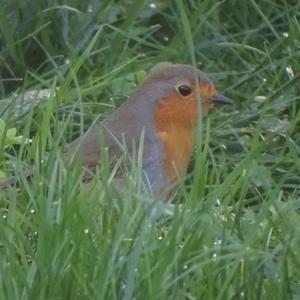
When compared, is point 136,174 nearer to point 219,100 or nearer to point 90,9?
point 219,100

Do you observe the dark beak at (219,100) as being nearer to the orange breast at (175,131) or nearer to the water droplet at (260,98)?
the orange breast at (175,131)

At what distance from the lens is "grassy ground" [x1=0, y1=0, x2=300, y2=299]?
4582 mm

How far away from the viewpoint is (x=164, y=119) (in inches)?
259

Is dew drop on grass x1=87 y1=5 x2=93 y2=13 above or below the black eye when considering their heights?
above

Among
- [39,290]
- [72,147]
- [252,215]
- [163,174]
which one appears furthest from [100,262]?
[163,174]

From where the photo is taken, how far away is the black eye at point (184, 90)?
21.6ft

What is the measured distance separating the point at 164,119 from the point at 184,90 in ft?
0.52

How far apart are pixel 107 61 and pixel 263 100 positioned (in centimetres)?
72

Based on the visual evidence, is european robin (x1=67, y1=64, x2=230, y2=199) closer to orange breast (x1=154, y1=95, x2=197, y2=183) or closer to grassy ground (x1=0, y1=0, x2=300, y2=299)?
orange breast (x1=154, y1=95, x2=197, y2=183)

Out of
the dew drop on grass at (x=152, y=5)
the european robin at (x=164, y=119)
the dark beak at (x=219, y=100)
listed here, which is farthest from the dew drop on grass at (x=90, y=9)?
the dark beak at (x=219, y=100)

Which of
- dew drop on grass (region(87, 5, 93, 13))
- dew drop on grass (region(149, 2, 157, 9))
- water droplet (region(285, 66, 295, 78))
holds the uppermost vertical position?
dew drop on grass (region(87, 5, 93, 13))

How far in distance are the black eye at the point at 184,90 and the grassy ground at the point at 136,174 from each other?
0.15 meters

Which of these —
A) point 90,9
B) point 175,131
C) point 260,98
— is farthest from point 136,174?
point 90,9

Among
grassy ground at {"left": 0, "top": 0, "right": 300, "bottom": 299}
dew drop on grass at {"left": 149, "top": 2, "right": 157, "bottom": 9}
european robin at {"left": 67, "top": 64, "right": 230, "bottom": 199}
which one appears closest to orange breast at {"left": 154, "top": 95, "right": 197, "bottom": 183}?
european robin at {"left": 67, "top": 64, "right": 230, "bottom": 199}
